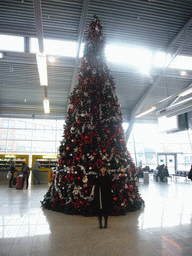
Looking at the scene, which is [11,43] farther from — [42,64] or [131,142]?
[131,142]

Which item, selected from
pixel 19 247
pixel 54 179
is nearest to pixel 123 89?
pixel 54 179

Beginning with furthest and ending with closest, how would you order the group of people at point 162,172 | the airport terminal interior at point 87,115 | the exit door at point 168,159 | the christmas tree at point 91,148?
the exit door at point 168,159 < the group of people at point 162,172 < the christmas tree at point 91,148 < the airport terminal interior at point 87,115

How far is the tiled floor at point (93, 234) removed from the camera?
3021 millimetres

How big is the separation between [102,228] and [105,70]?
4.29 meters

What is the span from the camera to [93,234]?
371cm

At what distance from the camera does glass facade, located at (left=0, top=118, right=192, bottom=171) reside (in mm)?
19478

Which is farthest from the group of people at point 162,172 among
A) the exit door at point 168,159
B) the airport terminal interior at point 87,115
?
the exit door at point 168,159

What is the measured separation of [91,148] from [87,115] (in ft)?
3.07

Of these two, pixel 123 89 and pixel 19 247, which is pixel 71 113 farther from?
pixel 123 89

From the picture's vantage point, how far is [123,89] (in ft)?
51.9

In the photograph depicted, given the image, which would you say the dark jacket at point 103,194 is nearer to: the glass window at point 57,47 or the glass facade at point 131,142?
the glass window at point 57,47

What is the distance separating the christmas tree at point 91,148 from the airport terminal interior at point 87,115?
1.1 inches

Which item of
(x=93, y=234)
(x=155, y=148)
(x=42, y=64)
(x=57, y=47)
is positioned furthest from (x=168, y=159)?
(x=93, y=234)

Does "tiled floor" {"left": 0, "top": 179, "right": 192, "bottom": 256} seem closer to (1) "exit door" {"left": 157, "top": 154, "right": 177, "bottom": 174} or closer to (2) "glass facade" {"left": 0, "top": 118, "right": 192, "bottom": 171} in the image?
(2) "glass facade" {"left": 0, "top": 118, "right": 192, "bottom": 171}
